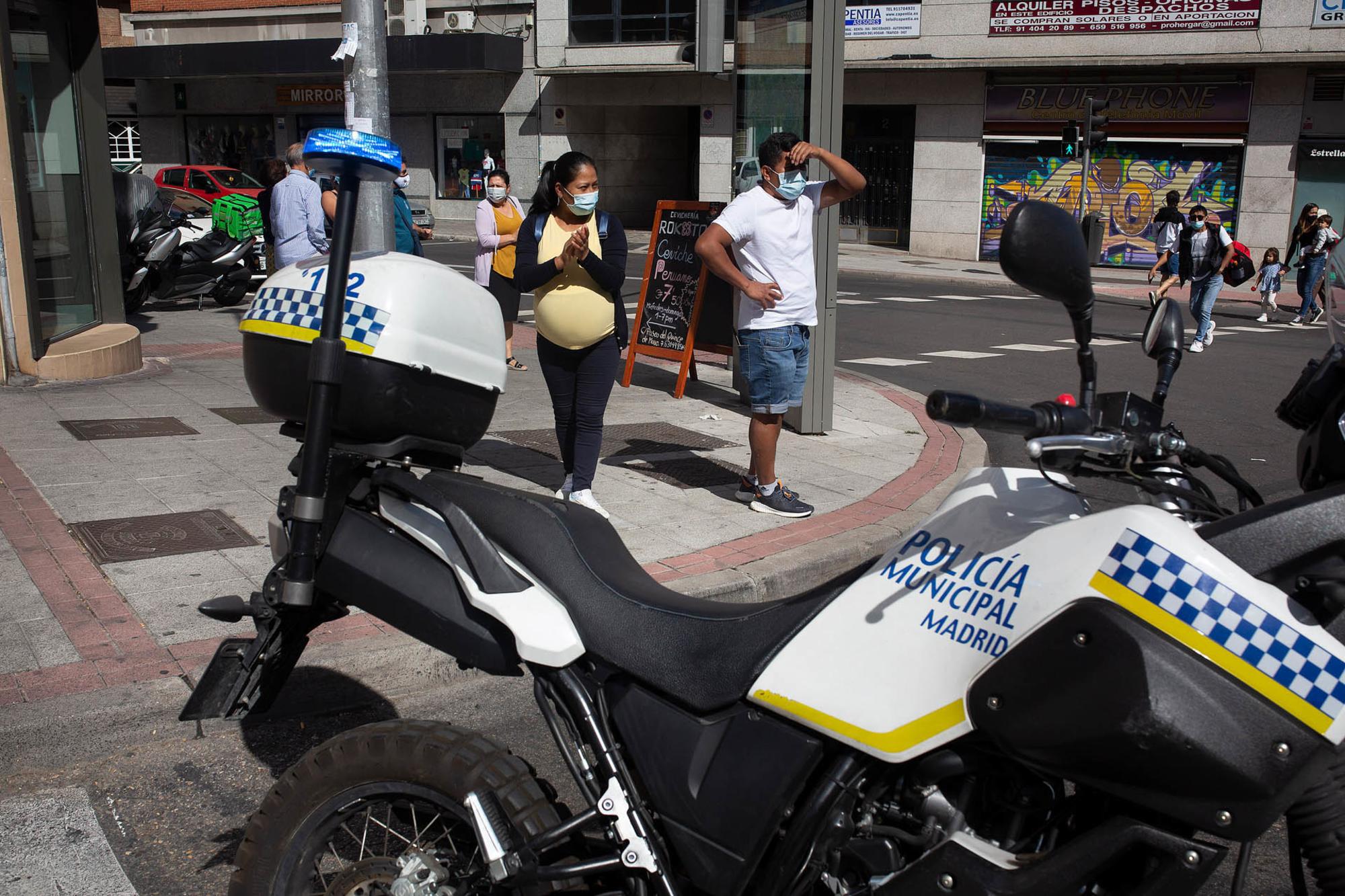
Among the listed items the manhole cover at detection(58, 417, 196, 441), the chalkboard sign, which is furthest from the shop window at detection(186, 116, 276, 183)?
the manhole cover at detection(58, 417, 196, 441)

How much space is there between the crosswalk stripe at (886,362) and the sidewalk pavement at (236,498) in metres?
2.02

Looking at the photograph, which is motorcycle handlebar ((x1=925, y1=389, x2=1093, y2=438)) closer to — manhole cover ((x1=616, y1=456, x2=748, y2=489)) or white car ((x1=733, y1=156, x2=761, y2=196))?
manhole cover ((x1=616, y1=456, x2=748, y2=489))

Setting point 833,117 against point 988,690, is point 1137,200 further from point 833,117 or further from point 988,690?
point 988,690

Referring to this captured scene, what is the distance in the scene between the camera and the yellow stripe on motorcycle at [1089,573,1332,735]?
186 centimetres

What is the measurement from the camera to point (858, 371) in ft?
39.2

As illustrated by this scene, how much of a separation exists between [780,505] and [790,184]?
1.67 m

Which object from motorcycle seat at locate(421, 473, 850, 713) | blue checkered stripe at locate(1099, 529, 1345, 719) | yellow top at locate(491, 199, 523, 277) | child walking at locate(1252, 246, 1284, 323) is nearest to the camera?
blue checkered stripe at locate(1099, 529, 1345, 719)

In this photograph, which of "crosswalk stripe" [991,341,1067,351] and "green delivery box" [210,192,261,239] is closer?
"crosswalk stripe" [991,341,1067,351]

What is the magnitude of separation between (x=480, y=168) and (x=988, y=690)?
33.6 metres

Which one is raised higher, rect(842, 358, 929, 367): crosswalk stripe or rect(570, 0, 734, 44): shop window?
rect(570, 0, 734, 44): shop window

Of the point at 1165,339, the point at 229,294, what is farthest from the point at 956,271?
the point at 1165,339

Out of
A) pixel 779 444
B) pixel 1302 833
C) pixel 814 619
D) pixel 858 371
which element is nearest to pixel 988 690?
pixel 814 619

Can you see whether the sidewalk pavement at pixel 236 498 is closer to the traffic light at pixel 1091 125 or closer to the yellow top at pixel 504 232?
the yellow top at pixel 504 232

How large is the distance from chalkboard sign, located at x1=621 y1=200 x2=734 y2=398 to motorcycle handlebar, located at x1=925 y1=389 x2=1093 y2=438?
775 cm
